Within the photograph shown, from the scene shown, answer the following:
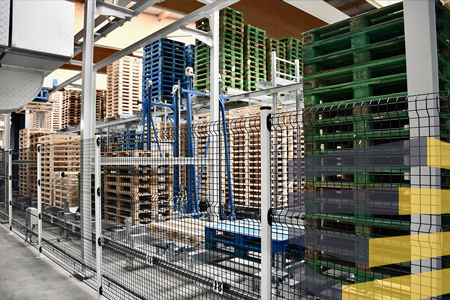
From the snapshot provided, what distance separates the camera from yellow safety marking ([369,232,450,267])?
8.10 feet

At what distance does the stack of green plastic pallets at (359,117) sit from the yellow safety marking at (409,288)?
10cm

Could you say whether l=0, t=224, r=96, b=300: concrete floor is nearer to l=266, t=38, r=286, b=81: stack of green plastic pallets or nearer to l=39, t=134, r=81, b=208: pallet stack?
l=39, t=134, r=81, b=208: pallet stack

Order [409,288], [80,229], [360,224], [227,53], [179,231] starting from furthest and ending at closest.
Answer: [227,53], [80,229], [179,231], [360,224], [409,288]

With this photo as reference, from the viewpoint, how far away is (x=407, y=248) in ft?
8.45

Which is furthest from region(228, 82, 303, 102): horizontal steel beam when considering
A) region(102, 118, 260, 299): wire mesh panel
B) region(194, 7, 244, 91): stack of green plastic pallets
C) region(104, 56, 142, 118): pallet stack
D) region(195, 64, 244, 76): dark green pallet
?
region(104, 56, 142, 118): pallet stack

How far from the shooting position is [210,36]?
7.20m

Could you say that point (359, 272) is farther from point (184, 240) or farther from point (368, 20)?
point (184, 240)

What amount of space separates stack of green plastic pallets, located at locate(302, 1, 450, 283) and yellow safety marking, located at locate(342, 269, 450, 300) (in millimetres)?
99

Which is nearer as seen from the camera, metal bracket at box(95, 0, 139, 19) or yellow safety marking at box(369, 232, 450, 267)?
yellow safety marking at box(369, 232, 450, 267)

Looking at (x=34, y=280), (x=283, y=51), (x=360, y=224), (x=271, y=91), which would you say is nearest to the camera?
(x=360, y=224)

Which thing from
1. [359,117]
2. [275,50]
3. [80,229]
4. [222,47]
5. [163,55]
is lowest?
[80,229]

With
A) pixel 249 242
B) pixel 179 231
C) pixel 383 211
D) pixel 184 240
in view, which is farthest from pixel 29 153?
pixel 383 211

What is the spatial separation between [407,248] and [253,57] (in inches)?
337

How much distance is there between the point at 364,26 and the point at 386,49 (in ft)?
1.01
